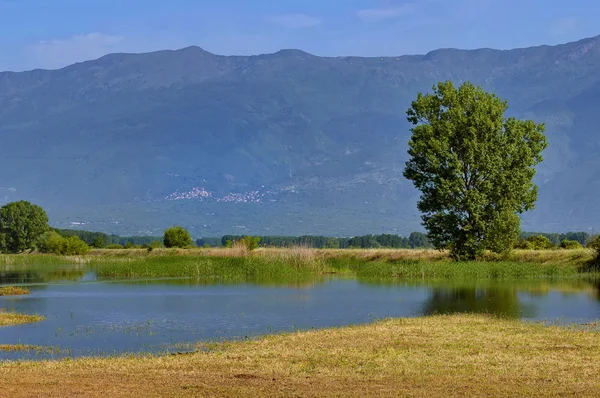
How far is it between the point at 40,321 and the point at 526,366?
61.5 feet

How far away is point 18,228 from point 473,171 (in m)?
62.0

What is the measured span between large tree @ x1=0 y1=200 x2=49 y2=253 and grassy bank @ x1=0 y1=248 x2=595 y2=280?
45366 millimetres

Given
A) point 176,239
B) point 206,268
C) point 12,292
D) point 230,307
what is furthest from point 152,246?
point 230,307

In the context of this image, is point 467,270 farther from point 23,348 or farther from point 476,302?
point 23,348

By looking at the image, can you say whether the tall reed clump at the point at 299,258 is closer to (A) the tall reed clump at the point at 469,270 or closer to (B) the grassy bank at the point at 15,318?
(A) the tall reed clump at the point at 469,270

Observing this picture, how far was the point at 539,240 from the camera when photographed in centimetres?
7781

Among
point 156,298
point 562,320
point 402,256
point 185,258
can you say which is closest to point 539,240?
point 402,256

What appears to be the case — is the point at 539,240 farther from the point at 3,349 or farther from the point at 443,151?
the point at 3,349

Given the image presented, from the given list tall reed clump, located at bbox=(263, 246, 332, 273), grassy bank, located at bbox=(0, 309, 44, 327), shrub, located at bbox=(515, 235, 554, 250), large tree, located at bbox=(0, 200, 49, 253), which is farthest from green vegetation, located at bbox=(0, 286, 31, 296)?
large tree, located at bbox=(0, 200, 49, 253)

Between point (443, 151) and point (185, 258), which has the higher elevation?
point (443, 151)

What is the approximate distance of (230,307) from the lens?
127 ft

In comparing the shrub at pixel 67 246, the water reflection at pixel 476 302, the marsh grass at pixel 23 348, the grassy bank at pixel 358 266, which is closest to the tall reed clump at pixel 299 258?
the grassy bank at pixel 358 266

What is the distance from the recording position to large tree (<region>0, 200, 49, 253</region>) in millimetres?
107562

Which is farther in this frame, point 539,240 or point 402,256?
point 539,240
